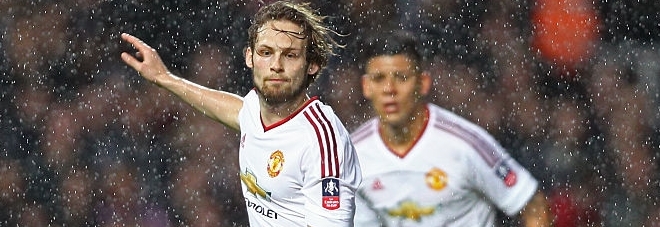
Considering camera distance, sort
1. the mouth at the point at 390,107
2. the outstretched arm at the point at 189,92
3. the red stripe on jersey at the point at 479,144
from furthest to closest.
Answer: the mouth at the point at 390,107
the red stripe on jersey at the point at 479,144
the outstretched arm at the point at 189,92

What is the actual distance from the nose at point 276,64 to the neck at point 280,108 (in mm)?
109

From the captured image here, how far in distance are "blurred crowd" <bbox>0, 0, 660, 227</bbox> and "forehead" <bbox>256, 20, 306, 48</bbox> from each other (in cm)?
258

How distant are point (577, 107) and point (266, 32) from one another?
2.95 metres

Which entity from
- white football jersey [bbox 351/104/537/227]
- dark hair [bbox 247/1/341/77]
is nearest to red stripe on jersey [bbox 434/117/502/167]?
white football jersey [bbox 351/104/537/227]

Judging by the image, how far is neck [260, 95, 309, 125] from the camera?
4156mm

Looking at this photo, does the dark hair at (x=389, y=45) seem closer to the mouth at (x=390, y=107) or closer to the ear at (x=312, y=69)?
the mouth at (x=390, y=107)

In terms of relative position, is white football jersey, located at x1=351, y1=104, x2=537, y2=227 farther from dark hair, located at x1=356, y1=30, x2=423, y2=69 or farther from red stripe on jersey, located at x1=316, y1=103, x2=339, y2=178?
red stripe on jersey, located at x1=316, y1=103, x2=339, y2=178

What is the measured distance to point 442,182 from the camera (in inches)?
205

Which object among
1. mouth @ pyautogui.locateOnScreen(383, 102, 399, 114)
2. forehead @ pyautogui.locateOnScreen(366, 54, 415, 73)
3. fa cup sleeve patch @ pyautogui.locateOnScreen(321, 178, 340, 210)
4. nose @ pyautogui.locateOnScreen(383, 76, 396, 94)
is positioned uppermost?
forehead @ pyautogui.locateOnScreen(366, 54, 415, 73)

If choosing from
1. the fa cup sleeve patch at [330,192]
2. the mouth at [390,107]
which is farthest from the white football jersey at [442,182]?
the fa cup sleeve patch at [330,192]

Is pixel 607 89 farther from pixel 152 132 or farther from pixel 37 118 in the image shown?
pixel 37 118

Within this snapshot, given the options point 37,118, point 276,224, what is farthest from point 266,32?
point 37,118

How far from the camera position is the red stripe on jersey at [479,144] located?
16.9 ft

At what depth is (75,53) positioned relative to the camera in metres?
7.05
